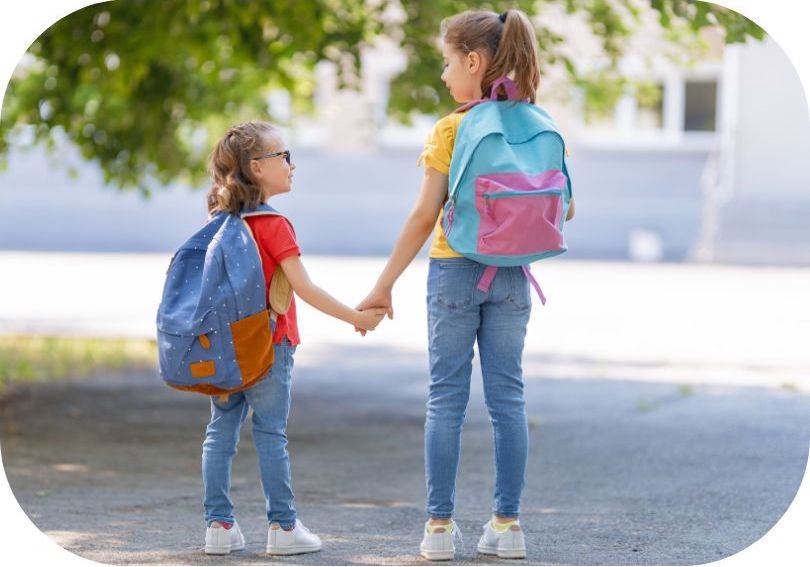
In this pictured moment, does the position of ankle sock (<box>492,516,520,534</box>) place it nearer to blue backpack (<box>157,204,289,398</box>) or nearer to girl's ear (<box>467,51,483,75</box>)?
blue backpack (<box>157,204,289,398</box>)

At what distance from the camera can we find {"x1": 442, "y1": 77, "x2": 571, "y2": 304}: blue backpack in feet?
13.3

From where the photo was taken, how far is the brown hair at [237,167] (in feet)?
13.9

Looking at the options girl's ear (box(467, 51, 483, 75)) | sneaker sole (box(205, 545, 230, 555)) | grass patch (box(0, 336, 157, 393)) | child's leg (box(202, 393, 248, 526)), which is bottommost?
grass patch (box(0, 336, 157, 393))

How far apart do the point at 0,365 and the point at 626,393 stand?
5255 millimetres

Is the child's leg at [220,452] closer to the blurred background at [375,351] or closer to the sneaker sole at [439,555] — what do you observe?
the blurred background at [375,351]

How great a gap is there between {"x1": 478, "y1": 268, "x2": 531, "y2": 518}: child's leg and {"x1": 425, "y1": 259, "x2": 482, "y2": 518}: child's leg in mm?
58

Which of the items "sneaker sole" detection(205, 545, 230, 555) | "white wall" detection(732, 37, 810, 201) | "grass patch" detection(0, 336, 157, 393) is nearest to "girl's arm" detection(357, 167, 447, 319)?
"sneaker sole" detection(205, 545, 230, 555)

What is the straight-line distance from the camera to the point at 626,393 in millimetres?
9758

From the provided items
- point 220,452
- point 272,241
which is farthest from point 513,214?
point 220,452

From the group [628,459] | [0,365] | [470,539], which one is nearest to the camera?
[470,539]

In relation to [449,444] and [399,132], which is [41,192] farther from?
[449,444]

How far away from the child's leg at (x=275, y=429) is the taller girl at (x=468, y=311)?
0.47m

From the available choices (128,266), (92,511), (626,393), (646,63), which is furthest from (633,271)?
(92,511)

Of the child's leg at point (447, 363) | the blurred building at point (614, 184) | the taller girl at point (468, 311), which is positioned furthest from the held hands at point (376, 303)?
the blurred building at point (614, 184)
